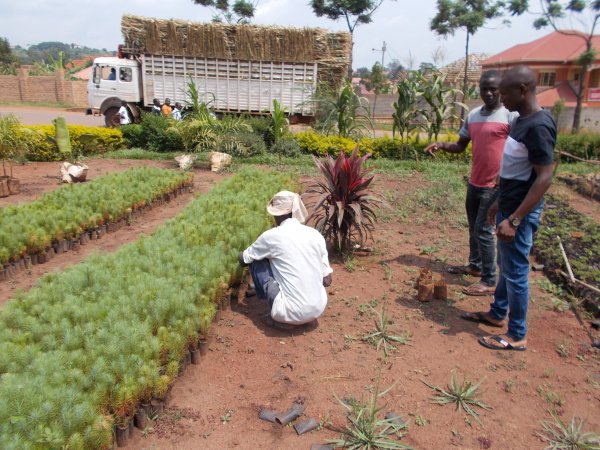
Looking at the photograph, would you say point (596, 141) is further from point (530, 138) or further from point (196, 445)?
point (196, 445)

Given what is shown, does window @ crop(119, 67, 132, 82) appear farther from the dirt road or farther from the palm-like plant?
the palm-like plant

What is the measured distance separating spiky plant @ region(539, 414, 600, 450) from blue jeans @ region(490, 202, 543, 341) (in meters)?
0.85

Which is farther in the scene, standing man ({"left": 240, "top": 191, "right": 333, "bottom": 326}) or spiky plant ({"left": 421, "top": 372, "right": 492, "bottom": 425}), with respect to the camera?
standing man ({"left": 240, "top": 191, "right": 333, "bottom": 326})

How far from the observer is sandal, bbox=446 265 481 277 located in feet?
16.1

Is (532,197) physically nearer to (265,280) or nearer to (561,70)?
(265,280)

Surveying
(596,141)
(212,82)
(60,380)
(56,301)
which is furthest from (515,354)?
(212,82)

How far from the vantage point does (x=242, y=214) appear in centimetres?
536

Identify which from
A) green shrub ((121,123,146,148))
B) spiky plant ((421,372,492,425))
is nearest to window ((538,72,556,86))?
green shrub ((121,123,146,148))

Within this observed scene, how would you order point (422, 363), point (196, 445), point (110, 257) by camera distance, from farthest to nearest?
point (110, 257) < point (422, 363) < point (196, 445)

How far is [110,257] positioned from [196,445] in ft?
7.20

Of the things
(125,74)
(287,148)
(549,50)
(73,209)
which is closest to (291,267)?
(73,209)

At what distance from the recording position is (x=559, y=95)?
2555cm

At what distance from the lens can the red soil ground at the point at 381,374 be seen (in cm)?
261

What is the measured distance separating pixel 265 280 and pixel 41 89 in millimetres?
29341
